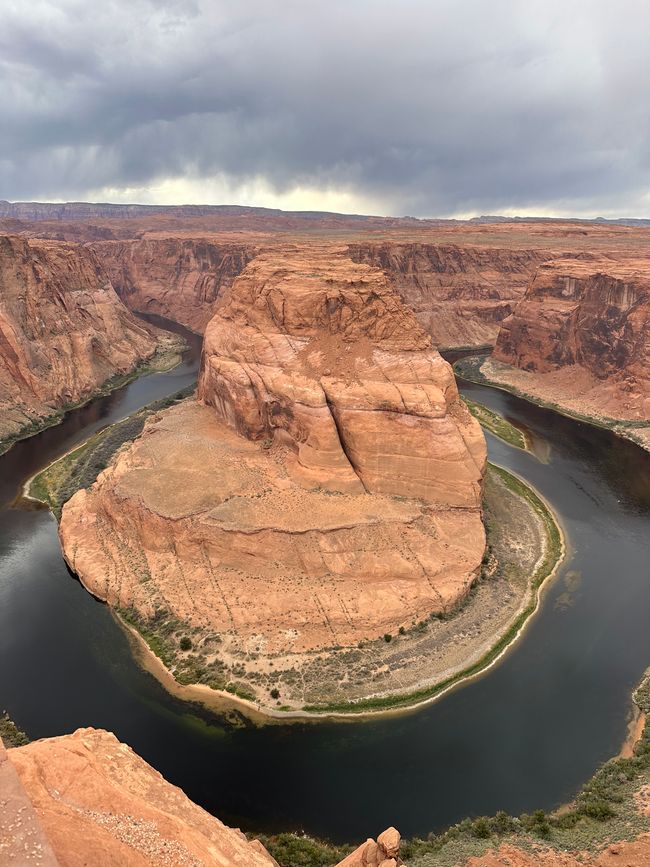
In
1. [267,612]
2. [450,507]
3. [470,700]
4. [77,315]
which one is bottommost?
[470,700]

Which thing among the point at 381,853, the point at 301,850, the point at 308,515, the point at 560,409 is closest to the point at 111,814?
the point at 381,853

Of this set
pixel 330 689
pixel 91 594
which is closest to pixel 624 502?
pixel 330 689

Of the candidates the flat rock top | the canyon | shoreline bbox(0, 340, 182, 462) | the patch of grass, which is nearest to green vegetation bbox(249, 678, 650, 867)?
the patch of grass

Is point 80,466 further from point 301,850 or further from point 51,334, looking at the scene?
point 301,850

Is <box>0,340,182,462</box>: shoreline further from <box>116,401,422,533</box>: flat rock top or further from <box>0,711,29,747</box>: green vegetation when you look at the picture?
<box>0,711,29,747</box>: green vegetation

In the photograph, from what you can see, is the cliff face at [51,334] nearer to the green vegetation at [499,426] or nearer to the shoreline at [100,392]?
the shoreline at [100,392]

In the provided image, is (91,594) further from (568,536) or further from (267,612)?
(568,536)
